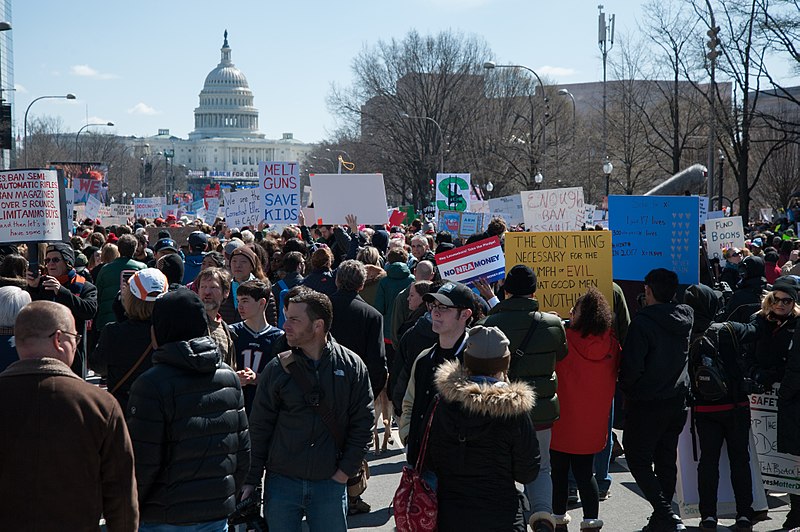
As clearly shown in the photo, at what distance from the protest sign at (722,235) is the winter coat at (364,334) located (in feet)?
27.4

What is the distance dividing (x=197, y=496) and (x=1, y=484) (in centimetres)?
86

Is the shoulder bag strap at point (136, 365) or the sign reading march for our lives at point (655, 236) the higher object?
the sign reading march for our lives at point (655, 236)

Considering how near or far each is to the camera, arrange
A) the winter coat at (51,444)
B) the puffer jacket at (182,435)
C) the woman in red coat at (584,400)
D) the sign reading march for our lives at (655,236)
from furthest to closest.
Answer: the sign reading march for our lives at (655,236)
the woman in red coat at (584,400)
the puffer jacket at (182,435)
the winter coat at (51,444)

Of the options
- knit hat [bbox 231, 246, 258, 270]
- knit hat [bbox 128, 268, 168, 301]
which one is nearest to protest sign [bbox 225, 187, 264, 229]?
knit hat [bbox 231, 246, 258, 270]

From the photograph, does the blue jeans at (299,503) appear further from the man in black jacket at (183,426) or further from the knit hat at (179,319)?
the knit hat at (179,319)

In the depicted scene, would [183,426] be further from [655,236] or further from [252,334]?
[655,236]

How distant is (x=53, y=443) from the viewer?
3.59m

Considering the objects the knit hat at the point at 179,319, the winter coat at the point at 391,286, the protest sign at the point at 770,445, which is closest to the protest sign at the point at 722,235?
the winter coat at the point at 391,286

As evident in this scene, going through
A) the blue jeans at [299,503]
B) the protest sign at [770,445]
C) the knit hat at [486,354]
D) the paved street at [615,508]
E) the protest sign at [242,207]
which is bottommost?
the paved street at [615,508]

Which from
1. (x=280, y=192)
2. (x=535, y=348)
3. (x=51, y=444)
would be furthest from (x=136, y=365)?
(x=280, y=192)

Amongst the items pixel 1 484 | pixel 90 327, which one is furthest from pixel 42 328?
pixel 90 327

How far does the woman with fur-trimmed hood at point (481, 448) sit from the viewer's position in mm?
4336

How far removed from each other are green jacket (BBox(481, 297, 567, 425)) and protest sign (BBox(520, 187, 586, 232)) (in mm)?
4333

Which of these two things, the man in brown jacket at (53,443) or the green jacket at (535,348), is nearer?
the man in brown jacket at (53,443)
